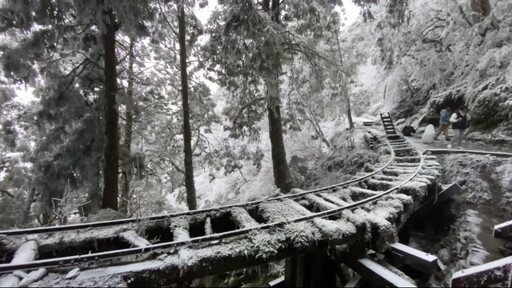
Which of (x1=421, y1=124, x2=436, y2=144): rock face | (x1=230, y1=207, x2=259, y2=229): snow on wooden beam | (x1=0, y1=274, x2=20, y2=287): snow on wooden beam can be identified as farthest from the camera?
(x1=421, y1=124, x2=436, y2=144): rock face

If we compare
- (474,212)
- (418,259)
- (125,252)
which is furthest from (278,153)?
(125,252)

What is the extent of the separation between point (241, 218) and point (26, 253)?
230cm

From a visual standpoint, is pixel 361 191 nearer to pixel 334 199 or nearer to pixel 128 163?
pixel 334 199

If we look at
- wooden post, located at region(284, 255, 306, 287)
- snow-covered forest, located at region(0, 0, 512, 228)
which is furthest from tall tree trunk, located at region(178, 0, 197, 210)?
wooden post, located at region(284, 255, 306, 287)

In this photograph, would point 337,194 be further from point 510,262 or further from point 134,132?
point 134,132

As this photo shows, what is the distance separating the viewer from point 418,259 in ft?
10.1

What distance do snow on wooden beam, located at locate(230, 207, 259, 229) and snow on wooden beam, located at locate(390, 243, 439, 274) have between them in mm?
1708

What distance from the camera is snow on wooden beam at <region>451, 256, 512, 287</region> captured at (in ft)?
8.10

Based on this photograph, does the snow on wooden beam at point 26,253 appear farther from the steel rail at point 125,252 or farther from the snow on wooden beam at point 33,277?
the snow on wooden beam at point 33,277

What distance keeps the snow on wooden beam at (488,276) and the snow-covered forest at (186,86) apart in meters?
4.20

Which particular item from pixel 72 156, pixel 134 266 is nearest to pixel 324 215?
pixel 134 266

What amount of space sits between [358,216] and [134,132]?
1166cm

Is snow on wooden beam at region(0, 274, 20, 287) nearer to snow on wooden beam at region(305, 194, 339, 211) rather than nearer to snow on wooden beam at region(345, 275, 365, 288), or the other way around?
snow on wooden beam at region(345, 275, 365, 288)

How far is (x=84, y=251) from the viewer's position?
333cm
